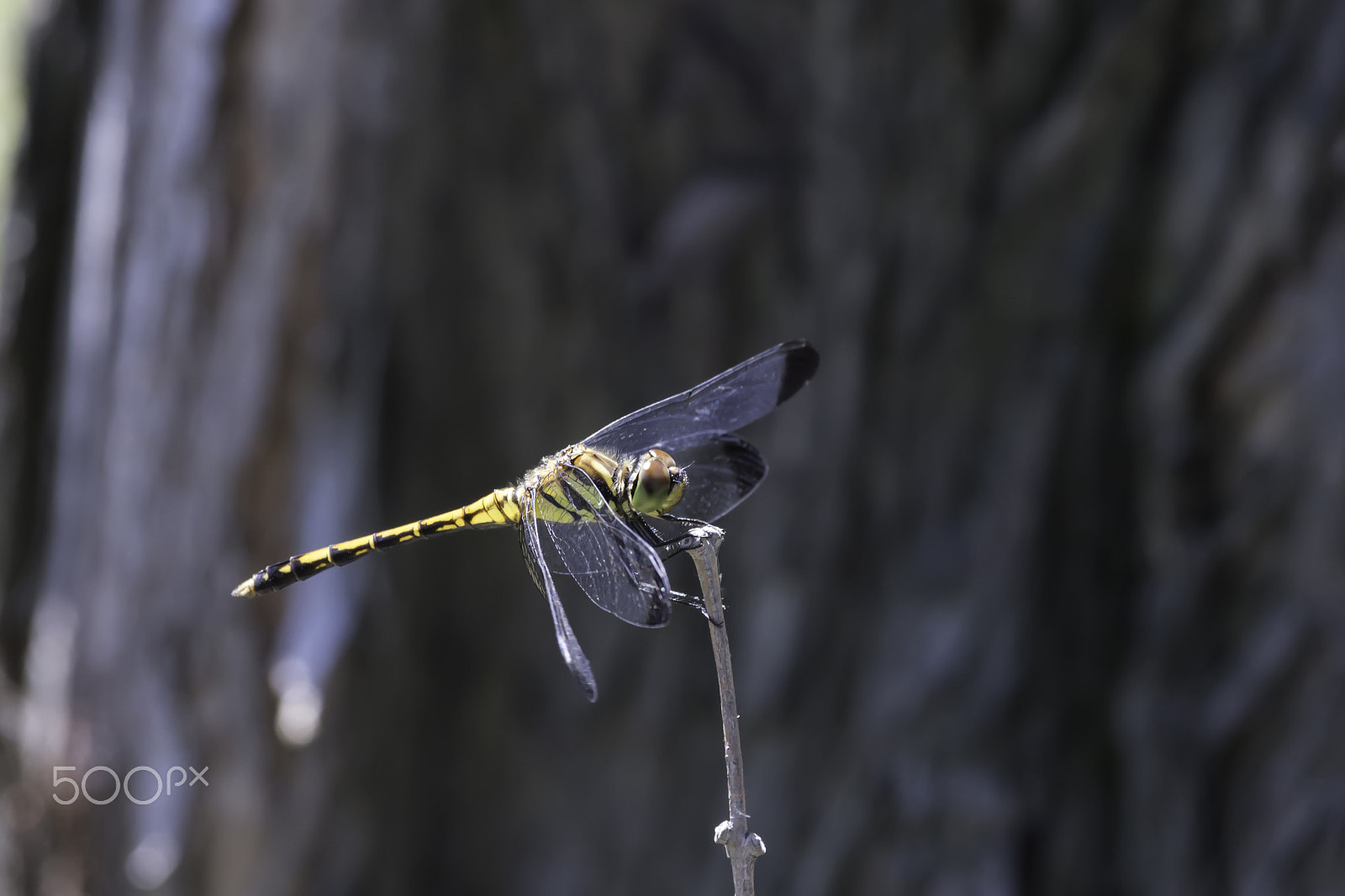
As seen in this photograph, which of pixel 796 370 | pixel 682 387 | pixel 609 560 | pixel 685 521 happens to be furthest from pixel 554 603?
pixel 682 387

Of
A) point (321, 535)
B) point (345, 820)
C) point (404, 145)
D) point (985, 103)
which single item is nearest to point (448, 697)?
→ point (345, 820)

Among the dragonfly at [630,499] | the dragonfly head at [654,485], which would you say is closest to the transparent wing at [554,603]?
the dragonfly at [630,499]


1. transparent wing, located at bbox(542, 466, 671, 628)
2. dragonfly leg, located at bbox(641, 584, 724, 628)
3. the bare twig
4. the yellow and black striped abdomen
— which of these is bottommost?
the bare twig

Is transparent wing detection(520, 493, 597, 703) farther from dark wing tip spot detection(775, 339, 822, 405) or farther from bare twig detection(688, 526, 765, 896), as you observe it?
dark wing tip spot detection(775, 339, 822, 405)

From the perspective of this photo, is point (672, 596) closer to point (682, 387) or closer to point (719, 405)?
point (719, 405)

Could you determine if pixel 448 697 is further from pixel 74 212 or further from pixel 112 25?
pixel 112 25

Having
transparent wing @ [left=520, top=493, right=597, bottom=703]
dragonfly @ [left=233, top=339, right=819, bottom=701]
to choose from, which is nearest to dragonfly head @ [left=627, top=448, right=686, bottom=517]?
dragonfly @ [left=233, top=339, right=819, bottom=701]
